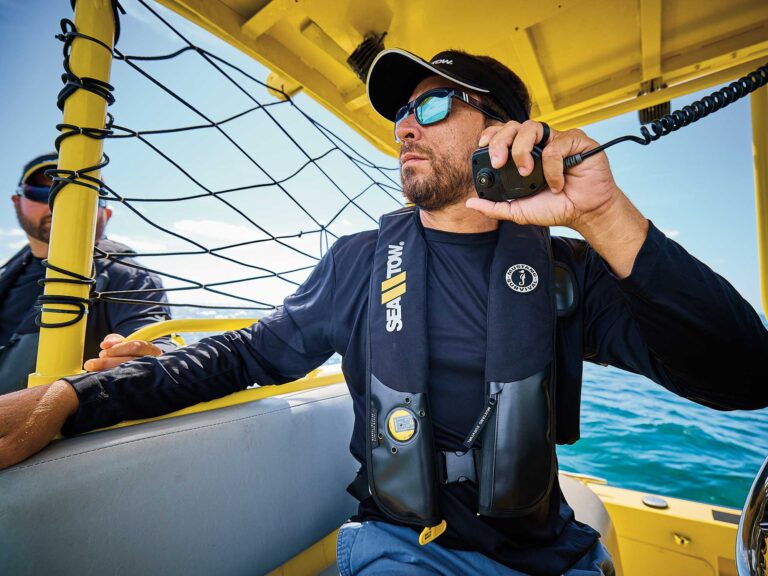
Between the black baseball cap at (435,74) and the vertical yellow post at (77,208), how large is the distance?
829 millimetres

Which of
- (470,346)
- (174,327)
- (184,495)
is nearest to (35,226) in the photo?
(174,327)

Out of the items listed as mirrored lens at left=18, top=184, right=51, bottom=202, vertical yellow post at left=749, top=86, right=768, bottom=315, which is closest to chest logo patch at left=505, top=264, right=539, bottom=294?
vertical yellow post at left=749, top=86, right=768, bottom=315

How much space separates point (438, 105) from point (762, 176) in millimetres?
1196

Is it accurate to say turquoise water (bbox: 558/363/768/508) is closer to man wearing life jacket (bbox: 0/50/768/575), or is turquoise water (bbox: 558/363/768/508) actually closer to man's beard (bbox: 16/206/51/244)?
man wearing life jacket (bbox: 0/50/768/575)

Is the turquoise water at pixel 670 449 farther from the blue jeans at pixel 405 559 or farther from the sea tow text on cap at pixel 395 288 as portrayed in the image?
the sea tow text on cap at pixel 395 288

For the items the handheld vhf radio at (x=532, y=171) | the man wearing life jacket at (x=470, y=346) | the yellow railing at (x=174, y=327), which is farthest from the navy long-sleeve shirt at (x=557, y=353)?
the handheld vhf radio at (x=532, y=171)

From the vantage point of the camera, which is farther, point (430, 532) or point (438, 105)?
point (438, 105)

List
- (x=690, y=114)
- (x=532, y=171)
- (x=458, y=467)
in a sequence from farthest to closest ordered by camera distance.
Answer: (x=458, y=467) < (x=690, y=114) < (x=532, y=171)

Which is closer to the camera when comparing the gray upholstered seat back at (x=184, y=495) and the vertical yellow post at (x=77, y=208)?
the gray upholstered seat back at (x=184, y=495)

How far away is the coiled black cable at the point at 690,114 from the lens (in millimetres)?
697

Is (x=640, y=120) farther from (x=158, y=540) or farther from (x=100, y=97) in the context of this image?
(x=158, y=540)

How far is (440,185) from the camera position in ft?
4.04

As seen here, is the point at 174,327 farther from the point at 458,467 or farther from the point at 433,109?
the point at 433,109

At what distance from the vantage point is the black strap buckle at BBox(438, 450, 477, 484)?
926 mm
